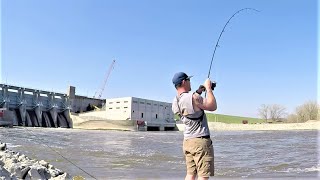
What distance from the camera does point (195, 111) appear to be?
4398 mm

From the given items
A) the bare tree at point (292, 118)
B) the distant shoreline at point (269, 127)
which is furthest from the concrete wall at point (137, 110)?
the bare tree at point (292, 118)

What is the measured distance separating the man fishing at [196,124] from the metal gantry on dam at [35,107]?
243 feet

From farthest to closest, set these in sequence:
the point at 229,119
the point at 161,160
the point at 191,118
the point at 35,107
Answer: the point at 229,119 < the point at 35,107 < the point at 161,160 < the point at 191,118

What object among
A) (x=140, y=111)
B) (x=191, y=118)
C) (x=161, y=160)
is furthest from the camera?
(x=140, y=111)

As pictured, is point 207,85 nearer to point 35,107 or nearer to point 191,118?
point 191,118

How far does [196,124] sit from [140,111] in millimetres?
92703

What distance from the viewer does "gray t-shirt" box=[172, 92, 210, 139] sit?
174 inches

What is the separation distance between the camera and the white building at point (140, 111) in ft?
307

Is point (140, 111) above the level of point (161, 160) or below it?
above

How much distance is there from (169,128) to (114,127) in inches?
889

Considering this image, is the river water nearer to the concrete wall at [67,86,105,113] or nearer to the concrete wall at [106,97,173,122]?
the concrete wall at [106,97,173,122]

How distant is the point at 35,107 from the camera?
82625 mm

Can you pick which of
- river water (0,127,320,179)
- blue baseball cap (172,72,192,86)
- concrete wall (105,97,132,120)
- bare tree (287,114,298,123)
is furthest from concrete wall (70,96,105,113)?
blue baseball cap (172,72,192,86)

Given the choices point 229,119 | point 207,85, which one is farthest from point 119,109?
point 207,85
